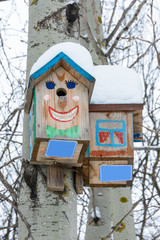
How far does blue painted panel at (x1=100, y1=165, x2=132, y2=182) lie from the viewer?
7.61ft

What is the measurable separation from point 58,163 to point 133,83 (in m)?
0.79

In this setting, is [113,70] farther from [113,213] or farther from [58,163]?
[113,213]

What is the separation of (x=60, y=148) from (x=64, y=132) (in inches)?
3.3

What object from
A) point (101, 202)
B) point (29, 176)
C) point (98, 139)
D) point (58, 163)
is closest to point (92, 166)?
point (98, 139)

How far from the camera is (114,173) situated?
7.64 feet

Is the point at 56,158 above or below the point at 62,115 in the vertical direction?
below

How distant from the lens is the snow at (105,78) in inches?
81.3

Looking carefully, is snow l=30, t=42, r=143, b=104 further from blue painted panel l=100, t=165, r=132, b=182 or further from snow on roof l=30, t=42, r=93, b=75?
blue painted panel l=100, t=165, r=132, b=182

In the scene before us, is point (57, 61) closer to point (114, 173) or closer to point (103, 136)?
point (103, 136)

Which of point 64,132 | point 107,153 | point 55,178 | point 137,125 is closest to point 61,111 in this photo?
point 64,132

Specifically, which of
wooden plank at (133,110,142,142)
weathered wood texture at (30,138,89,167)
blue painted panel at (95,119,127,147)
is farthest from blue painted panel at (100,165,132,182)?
wooden plank at (133,110,142,142)

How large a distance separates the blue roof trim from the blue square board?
36 cm

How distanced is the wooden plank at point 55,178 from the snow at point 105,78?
0.50 m

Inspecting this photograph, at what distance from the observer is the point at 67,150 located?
1.98 m
